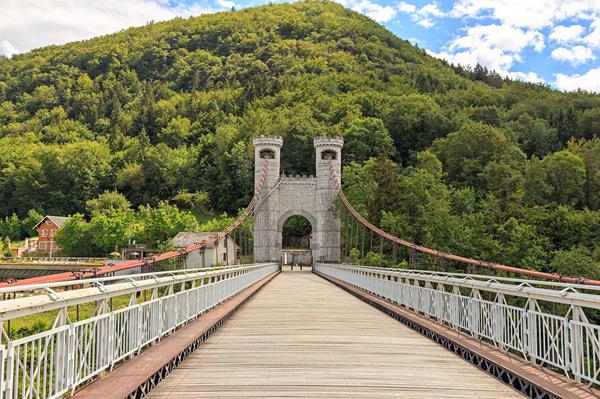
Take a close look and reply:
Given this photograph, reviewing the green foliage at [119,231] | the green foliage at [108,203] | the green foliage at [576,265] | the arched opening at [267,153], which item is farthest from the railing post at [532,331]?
the green foliage at [108,203]

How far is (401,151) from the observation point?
6712cm

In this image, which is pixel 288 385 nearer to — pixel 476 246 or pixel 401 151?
pixel 476 246

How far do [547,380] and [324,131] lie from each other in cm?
6159

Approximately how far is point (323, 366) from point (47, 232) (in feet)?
206

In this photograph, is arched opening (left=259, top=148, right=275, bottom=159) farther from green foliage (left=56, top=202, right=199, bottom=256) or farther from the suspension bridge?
the suspension bridge

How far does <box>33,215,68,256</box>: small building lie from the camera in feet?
202

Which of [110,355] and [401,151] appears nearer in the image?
[110,355]

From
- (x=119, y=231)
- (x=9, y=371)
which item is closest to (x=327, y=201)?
(x=119, y=231)

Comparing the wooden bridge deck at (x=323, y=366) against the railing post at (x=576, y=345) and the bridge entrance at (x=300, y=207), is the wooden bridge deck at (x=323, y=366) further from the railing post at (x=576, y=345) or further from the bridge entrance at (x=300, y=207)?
the bridge entrance at (x=300, y=207)

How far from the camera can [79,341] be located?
426 cm

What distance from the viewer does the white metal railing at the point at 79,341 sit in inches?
133

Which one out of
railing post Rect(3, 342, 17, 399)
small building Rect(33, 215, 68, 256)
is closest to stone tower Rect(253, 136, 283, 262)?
small building Rect(33, 215, 68, 256)

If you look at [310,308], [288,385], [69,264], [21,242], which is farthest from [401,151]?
[288,385]

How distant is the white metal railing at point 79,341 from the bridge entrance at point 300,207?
3702 centimetres
